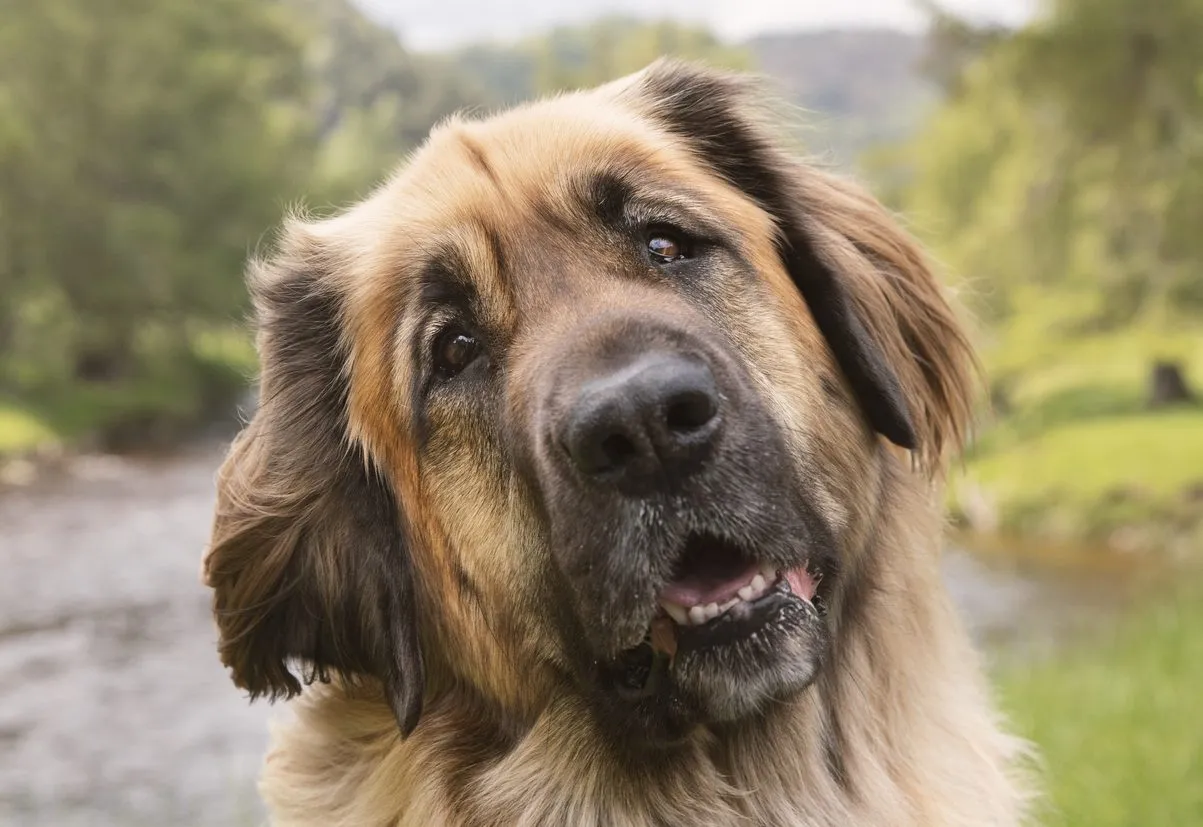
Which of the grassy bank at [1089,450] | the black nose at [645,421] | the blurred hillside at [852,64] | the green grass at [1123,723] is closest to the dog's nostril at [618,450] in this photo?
the black nose at [645,421]

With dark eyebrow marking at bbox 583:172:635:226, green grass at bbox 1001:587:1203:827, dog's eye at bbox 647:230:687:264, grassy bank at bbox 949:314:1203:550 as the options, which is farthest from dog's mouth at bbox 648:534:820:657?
grassy bank at bbox 949:314:1203:550

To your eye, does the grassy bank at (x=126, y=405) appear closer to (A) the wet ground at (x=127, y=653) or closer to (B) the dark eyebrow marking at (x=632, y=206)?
(A) the wet ground at (x=127, y=653)

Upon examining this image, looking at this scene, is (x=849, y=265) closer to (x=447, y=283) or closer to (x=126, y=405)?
(x=447, y=283)

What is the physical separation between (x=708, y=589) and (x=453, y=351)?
33.9 inches

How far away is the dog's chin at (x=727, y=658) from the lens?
2436mm

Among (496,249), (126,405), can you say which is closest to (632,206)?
(496,249)

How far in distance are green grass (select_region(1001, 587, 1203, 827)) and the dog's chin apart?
2.19 m

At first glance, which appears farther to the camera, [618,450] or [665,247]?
[665,247]

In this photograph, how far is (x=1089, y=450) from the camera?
742 inches

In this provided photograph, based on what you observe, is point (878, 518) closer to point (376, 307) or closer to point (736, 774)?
point (736, 774)

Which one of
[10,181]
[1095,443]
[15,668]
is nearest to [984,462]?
[1095,443]

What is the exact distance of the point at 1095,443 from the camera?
19172 millimetres

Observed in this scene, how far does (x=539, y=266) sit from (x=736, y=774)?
4.37ft

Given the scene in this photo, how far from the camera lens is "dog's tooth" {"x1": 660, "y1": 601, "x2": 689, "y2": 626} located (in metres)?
2.46
